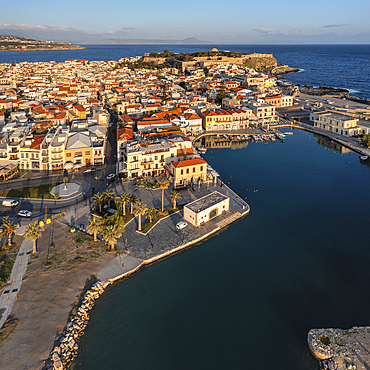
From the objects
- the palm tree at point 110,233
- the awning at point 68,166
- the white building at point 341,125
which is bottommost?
the palm tree at point 110,233

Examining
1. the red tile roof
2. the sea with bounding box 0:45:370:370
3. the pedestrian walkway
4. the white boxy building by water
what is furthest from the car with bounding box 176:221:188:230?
the pedestrian walkway

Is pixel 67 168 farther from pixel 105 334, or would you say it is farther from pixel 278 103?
pixel 278 103

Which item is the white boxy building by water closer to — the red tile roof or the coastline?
the coastline

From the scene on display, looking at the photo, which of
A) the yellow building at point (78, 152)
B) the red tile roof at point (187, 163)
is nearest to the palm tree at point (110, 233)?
the red tile roof at point (187, 163)

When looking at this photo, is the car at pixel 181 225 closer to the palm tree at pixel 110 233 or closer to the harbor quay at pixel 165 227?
the harbor quay at pixel 165 227

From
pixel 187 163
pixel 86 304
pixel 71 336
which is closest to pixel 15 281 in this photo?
pixel 86 304
